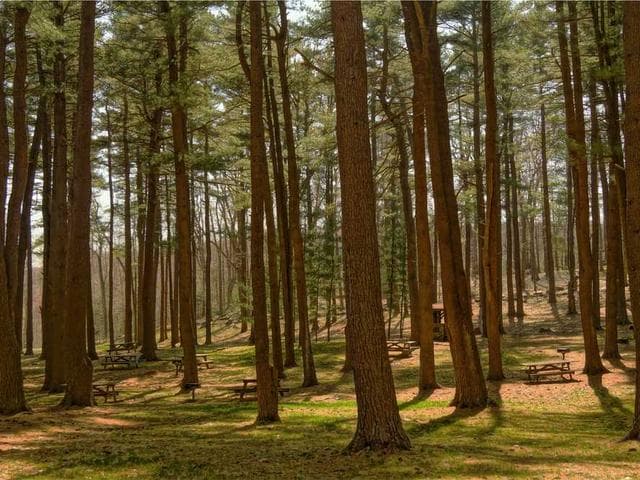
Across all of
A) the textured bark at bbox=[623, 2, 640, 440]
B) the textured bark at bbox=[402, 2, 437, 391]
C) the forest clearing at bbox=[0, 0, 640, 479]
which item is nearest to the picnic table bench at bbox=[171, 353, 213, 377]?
the forest clearing at bbox=[0, 0, 640, 479]

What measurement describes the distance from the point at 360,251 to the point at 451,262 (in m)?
5.48

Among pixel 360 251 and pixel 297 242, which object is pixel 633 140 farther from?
pixel 297 242

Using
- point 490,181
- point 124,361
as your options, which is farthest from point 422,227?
point 124,361

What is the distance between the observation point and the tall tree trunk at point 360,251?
7492 millimetres

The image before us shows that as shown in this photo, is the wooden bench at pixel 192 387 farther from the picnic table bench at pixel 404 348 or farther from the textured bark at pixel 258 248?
the picnic table bench at pixel 404 348

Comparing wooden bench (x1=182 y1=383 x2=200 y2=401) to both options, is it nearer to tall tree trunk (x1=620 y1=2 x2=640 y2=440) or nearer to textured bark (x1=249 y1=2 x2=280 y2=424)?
textured bark (x1=249 y1=2 x2=280 y2=424)

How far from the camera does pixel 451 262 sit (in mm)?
12586

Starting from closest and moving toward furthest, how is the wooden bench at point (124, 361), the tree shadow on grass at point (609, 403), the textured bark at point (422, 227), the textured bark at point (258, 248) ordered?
the textured bark at point (258, 248)
the tree shadow on grass at point (609, 403)
the textured bark at point (422, 227)
the wooden bench at point (124, 361)

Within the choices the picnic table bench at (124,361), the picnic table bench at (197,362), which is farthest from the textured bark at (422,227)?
the picnic table bench at (124,361)

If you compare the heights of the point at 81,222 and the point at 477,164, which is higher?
the point at 477,164

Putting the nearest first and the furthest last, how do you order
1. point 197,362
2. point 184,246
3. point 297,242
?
point 184,246 < point 297,242 < point 197,362

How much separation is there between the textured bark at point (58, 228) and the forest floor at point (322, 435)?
1073 millimetres

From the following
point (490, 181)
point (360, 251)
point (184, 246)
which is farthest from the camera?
point (184, 246)

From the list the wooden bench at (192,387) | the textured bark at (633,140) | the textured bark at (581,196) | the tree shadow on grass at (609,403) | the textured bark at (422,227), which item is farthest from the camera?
the wooden bench at (192,387)
